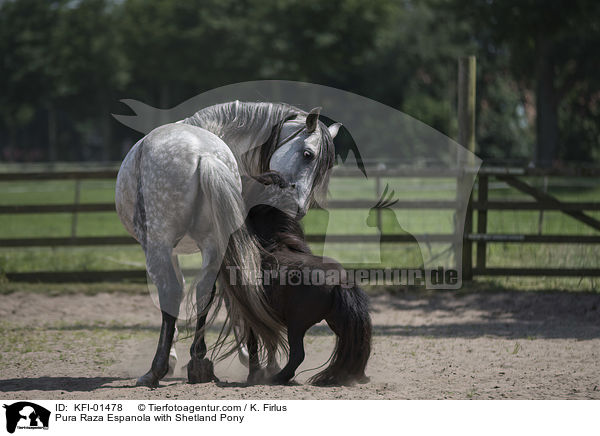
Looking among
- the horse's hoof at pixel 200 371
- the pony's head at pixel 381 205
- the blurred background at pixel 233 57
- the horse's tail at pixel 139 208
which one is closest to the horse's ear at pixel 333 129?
the horse's tail at pixel 139 208

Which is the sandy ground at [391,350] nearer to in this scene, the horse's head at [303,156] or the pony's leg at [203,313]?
the pony's leg at [203,313]

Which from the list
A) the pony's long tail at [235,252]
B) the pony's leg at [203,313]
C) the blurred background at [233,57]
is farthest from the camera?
the blurred background at [233,57]

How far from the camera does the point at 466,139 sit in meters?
7.86

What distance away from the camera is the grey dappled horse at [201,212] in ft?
11.9

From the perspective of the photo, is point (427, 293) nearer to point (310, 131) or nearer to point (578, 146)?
point (310, 131)

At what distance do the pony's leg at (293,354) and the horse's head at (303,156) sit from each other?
72 centimetres

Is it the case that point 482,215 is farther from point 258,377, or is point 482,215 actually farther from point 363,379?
point 258,377

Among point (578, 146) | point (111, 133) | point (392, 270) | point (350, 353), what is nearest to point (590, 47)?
point (578, 146)

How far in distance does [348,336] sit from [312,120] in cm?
134

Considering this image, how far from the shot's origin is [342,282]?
373cm

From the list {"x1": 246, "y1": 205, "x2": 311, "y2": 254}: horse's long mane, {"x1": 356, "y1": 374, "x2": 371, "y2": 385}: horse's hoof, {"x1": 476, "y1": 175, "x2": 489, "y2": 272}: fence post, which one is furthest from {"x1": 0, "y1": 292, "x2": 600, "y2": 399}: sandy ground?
{"x1": 246, "y1": 205, "x2": 311, "y2": 254}: horse's long mane
